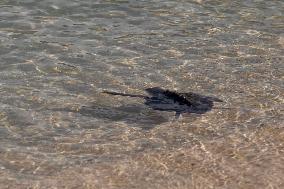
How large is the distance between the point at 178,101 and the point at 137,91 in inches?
29.2

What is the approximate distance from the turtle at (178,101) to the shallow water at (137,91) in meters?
0.12

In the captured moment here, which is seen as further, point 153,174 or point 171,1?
point 171,1

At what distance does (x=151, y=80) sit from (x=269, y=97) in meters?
1.93

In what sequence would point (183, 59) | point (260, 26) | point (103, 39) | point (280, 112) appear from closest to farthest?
point (280, 112) → point (183, 59) → point (103, 39) → point (260, 26)

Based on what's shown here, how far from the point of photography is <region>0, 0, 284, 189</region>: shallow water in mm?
7293

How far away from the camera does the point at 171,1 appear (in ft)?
45.0

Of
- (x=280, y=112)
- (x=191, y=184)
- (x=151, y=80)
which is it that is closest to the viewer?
(x=191, y=184)

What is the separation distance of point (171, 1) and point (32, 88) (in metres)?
5.34

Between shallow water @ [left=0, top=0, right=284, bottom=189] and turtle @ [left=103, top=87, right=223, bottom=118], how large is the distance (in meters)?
0.12

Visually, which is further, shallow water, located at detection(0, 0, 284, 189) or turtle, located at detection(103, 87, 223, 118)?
turtle, located at detection(103, 87, 223, 118)

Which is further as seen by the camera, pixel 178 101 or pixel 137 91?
pixel 137 91

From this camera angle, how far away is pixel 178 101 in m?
9.16

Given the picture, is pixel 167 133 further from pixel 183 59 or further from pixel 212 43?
pixel 212 43

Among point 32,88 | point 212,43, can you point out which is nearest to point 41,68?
point 32,88
